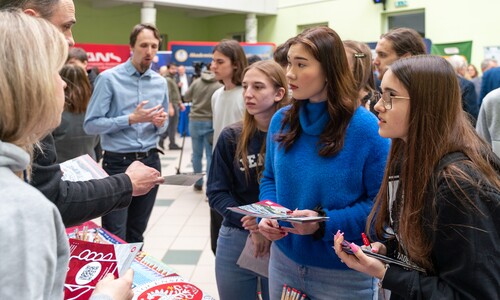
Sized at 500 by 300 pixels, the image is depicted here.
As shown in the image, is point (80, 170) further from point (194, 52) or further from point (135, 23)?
point (135, 23)

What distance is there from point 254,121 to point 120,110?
4.48 feet

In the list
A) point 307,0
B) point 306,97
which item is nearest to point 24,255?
point 306,97

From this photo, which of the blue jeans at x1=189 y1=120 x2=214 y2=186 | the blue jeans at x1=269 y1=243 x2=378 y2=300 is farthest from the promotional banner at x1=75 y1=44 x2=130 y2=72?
the blue jeans at x1=269 y1=243 x2=378 y2=300

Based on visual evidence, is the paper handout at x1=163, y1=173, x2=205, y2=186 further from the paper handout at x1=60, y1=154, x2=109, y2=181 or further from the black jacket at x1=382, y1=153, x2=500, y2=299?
the black jacket at x1=382, y1=153, x2=500, y2=299

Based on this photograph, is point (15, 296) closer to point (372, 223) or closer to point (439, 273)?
point (439, 273)

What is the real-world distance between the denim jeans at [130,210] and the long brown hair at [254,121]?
1.21 meters

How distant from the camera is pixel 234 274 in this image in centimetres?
215

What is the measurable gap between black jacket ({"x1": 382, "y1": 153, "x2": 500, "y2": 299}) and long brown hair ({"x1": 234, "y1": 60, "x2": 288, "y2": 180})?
1073 mm

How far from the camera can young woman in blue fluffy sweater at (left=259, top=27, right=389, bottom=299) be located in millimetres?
1673

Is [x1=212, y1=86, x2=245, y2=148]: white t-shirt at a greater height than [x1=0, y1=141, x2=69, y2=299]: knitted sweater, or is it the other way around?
[x1=212, y1=86, x2=245, y2=148]: white t-shirt

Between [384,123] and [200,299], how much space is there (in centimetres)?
74

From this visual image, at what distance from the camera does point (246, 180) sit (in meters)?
2.19

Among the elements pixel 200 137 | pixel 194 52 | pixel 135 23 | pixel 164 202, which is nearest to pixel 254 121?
pixel 164 202

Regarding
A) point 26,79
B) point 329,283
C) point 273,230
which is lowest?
point 329,283
